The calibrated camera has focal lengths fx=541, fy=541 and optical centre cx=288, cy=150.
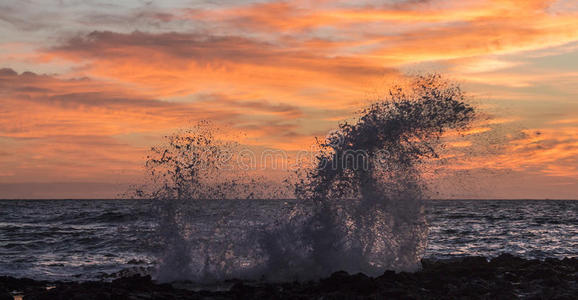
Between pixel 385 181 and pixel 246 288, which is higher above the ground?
pixel 385 181

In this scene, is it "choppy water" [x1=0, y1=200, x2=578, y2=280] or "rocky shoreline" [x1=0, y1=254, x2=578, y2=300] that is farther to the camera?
"choppy water" [x1=0, y1=200, x2=578, y2=280]

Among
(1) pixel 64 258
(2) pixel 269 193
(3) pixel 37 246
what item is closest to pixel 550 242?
(2) pixel 269 193

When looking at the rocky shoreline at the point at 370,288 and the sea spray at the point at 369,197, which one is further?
the sea spray at the point at 369,197

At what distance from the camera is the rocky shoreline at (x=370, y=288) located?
9.88 metres

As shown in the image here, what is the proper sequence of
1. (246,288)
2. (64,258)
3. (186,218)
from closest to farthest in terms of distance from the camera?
(246,288) < (186,218) < (64,258)

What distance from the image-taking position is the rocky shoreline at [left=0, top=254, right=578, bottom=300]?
9.88 metres

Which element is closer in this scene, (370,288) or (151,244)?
(370,288)

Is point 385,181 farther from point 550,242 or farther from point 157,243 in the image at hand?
point 550,242

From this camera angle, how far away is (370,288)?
1026cm

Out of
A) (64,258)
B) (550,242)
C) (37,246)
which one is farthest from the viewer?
(550,242)

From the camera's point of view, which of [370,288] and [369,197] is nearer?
[370,288]

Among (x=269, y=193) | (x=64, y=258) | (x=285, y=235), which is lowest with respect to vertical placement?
(x=64, y=258)

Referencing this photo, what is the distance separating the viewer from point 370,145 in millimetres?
14172

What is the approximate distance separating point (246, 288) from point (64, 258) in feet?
33.0
